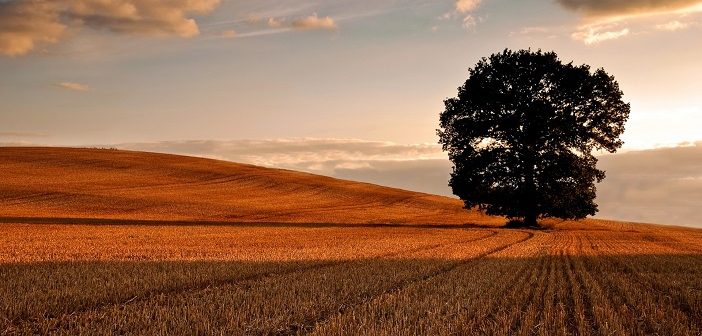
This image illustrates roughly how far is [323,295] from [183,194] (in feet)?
159

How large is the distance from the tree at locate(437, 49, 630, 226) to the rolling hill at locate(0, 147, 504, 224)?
22.4ft

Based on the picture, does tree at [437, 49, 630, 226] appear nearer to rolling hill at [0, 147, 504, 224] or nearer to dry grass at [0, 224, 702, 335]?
rolling hill at [0, 147, 504, 224]

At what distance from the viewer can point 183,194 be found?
56.7m

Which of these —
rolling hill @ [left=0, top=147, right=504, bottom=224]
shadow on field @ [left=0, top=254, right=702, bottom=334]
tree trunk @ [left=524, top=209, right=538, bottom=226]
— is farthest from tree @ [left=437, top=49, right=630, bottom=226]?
shadow on field @ [left=0, top=254, right=702, bottom=334]

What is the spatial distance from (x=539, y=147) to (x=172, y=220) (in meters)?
27.4

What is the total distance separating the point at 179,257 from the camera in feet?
58.3

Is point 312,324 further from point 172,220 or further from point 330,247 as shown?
point 172,220

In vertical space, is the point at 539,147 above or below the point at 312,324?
above

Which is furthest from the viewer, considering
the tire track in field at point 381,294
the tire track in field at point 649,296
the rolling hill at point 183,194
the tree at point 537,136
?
the rolling hill at point 183,194

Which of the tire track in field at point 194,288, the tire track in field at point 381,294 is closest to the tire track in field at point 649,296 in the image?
the tire track in field at point 381,294

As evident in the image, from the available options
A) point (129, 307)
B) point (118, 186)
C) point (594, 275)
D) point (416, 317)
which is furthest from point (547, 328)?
point (118, 186)

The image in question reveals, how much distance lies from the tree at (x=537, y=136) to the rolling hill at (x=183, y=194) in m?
6.82

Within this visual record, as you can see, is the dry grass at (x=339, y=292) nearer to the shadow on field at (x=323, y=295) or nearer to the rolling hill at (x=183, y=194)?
the shadow on field at (x=323, y=295)

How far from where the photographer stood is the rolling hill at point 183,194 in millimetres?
46812
